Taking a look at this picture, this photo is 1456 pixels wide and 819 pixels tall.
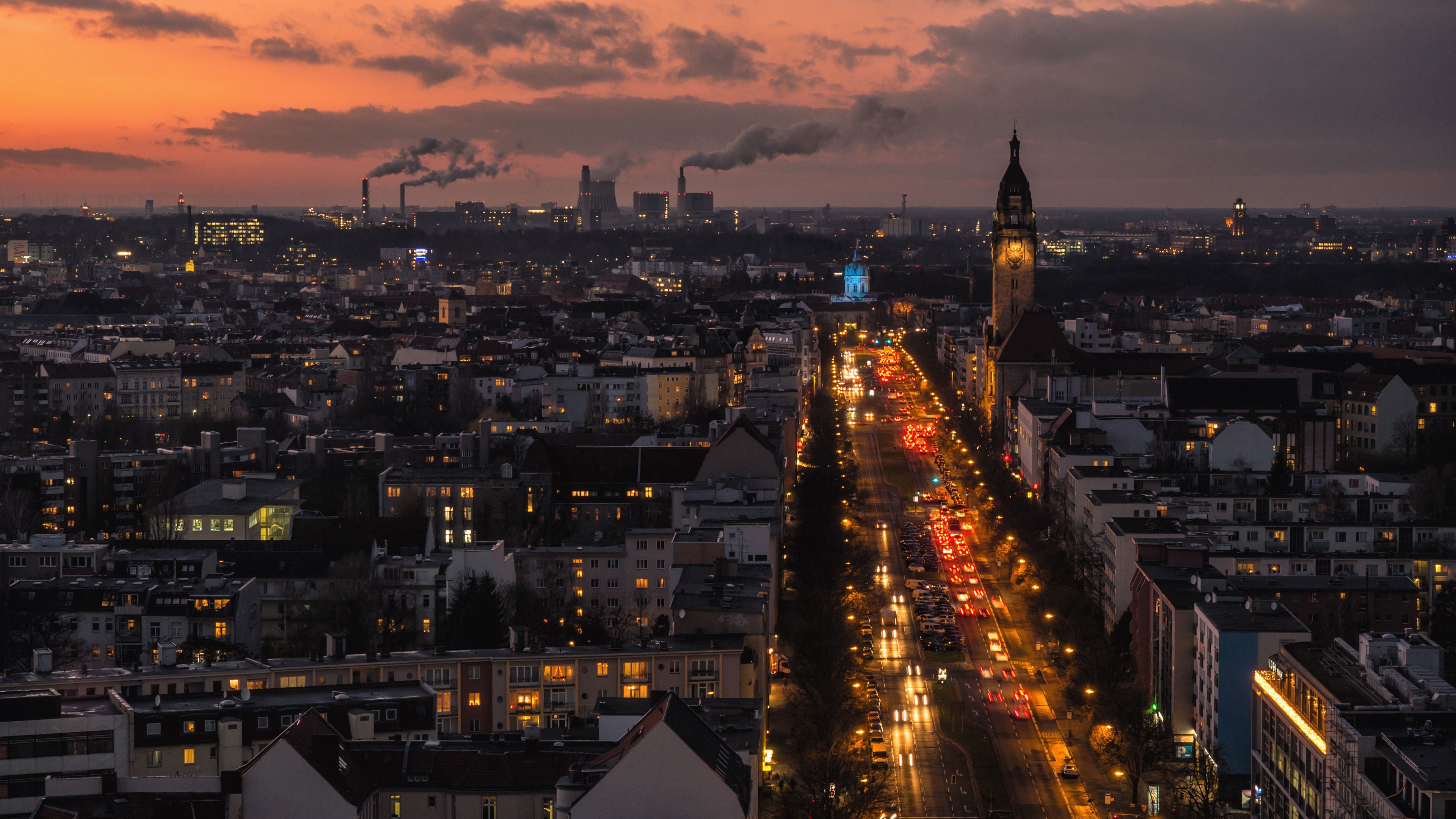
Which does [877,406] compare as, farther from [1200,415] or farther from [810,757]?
[810,757]

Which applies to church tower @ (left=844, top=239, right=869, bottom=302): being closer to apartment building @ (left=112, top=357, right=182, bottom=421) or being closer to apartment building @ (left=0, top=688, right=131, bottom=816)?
apartment building @ (left=112, top=357, right=182, bottom=421)

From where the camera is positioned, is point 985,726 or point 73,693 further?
point 985,726

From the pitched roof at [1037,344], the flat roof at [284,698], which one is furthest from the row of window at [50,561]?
the pitched roof at [1037,344]

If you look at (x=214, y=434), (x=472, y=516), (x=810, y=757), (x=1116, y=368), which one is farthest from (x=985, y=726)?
(x=1116, y=368)

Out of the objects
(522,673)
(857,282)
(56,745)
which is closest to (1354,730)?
(522,673)

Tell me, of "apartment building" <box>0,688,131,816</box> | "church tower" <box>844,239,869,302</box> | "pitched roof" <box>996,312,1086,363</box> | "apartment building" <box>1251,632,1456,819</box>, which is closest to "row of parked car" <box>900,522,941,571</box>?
"pitched roof" <box>996,312,1086,363</box>

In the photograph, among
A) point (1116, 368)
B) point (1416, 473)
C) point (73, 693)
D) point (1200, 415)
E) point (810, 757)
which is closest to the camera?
point (73, 693)

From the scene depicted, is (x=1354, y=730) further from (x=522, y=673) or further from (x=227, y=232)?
(x=227, y=232)
